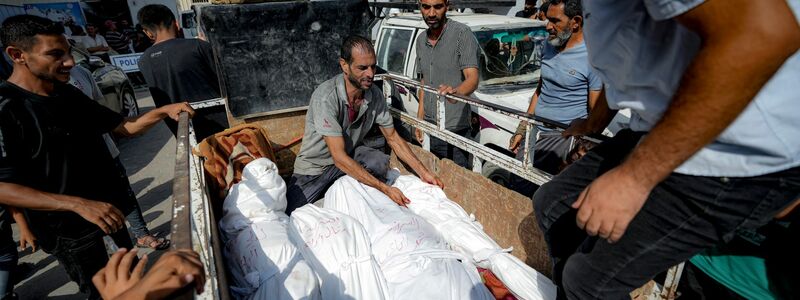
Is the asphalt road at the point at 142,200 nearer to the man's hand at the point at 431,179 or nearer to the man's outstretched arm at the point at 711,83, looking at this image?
the man's hand at the point at 431,179

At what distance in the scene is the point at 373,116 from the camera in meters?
3.17

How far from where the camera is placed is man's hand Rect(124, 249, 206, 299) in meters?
0.87

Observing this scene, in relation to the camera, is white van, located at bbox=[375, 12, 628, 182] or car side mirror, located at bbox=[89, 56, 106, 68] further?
car side mirror, located at bbox=[89, 56, 106, 68]

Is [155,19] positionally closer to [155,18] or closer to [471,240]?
[155,18]

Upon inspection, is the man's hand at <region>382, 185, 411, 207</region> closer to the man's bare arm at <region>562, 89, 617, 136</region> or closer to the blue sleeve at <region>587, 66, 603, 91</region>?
the man's bare arm at <region>562, 89, 617, 136</region>

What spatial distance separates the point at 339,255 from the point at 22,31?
1.98 m

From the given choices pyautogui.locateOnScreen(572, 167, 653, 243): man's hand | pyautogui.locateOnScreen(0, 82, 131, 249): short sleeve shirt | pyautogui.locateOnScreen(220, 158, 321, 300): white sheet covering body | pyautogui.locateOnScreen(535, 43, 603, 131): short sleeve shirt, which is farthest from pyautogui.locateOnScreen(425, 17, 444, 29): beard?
pyautogui.locateOnScreen(572, 167, 653, 243): man's hand

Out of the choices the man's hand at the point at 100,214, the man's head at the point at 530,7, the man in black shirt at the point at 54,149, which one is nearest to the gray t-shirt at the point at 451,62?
the man in black shirt at the point at 54,149

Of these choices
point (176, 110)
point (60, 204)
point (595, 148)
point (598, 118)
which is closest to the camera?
point (595, 148)

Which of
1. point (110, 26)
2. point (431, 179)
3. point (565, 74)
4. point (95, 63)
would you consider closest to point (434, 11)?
point (565, 74)

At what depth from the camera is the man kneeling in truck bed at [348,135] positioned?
9.11 feet

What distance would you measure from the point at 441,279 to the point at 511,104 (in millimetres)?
2236

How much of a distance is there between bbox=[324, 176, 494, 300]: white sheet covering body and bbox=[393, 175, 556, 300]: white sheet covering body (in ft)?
0.36

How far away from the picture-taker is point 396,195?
276 centimetres
